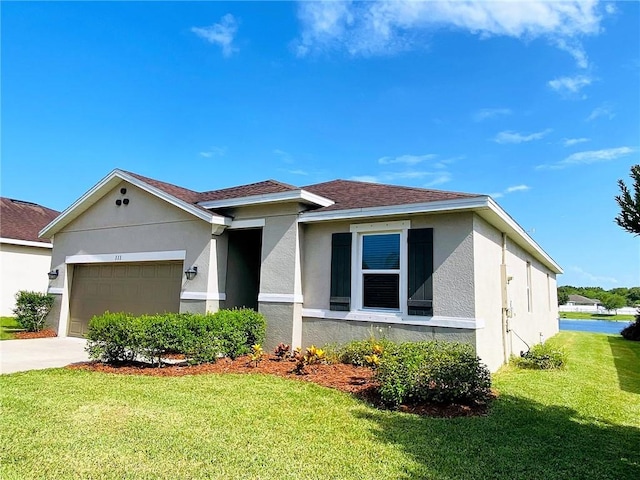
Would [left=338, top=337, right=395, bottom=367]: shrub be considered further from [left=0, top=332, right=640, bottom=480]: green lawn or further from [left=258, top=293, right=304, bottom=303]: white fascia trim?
[left=0, top=332, right=640, bottom=480]: green lawn

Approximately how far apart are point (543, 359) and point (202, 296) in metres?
8.78

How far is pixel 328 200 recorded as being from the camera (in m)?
10.1

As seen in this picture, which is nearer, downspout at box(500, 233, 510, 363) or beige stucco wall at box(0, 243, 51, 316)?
downspout at box(500, 233, 510, 363)

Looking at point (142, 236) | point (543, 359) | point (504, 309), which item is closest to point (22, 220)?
point (142, 236)

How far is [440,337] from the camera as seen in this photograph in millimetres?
7996

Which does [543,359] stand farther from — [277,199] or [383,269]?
[277,199]

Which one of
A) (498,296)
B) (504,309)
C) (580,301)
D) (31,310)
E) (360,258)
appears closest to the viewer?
(360,258)

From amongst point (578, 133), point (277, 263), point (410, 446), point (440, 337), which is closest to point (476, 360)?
point (440, 337)

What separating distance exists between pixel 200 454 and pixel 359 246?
617cm

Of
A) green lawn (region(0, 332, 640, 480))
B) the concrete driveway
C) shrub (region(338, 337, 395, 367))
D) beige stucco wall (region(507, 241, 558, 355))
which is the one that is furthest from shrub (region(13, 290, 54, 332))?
beige stucco wall (region(507, 241, 558, 355))

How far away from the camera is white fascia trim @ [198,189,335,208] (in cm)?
948

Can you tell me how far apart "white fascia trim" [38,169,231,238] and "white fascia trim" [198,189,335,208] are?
450mm

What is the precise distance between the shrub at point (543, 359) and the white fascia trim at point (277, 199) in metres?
6.40

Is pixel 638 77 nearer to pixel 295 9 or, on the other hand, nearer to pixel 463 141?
pixel 463 141
